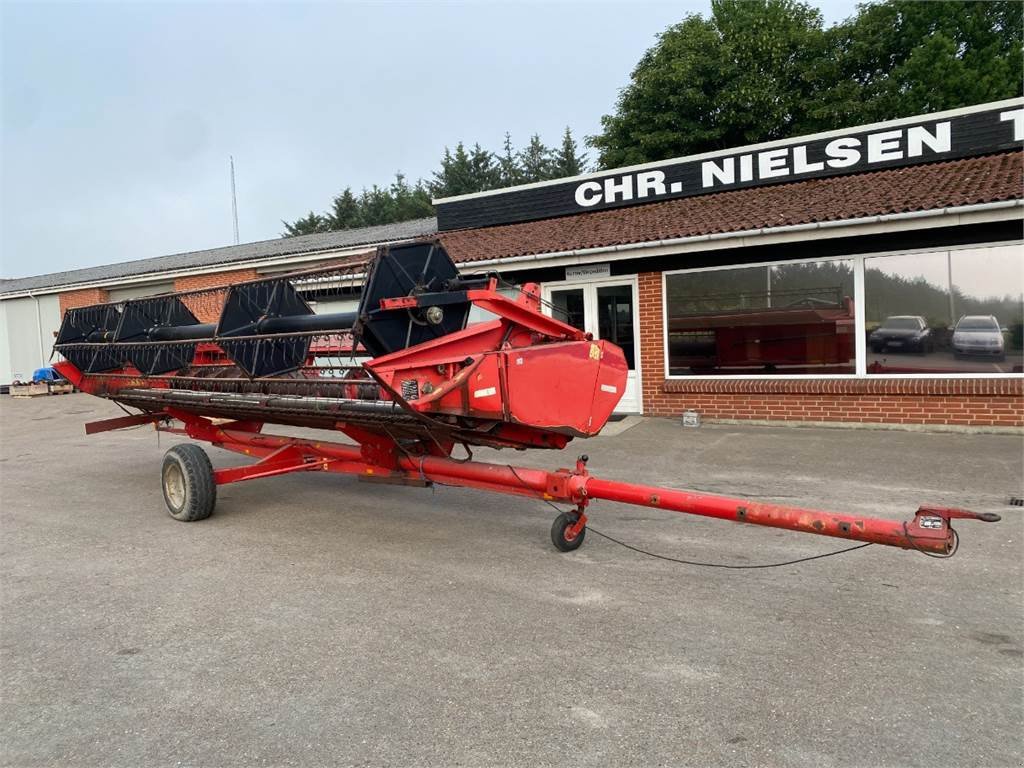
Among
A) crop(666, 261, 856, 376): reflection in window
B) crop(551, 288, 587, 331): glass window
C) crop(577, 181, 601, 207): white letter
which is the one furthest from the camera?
crop(577, 181, 601, 207): white letter

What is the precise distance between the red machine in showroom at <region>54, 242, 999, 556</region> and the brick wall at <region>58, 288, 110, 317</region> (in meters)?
16.2

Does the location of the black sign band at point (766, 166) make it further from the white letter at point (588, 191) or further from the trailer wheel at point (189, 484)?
the trailer wheel at point (189, 484)

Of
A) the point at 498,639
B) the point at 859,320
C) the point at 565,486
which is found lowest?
the point at 498,639

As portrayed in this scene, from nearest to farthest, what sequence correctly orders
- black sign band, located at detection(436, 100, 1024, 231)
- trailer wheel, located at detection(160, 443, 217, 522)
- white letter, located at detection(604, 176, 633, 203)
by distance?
trailer wheel, located at detection(160, 443, 217, 522)
black sign band, located at detection(436, 100, 1024, 231)
white letter, located at detection(604, 176, 633, 203)

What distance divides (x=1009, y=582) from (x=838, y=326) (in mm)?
6196

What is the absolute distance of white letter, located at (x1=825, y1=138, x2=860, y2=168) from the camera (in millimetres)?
11250

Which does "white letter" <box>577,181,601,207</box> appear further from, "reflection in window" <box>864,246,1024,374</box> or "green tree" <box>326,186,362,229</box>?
"green tree" <box>326,186,362,229</box>

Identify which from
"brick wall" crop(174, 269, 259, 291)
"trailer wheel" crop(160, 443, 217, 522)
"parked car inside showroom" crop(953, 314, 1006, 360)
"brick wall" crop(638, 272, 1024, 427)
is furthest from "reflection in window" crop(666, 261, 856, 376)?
"brick wall" crop(174, 269, 259, 291)

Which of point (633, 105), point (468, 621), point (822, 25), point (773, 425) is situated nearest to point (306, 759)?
point (468, 621)

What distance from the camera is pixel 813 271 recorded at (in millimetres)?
10305

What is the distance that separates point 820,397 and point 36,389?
2143 centimetres

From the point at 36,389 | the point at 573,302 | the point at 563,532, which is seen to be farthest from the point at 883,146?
the point at 36,389

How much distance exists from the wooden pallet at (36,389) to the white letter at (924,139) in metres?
22.3

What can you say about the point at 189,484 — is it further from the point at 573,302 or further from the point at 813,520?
the point at 573,302
